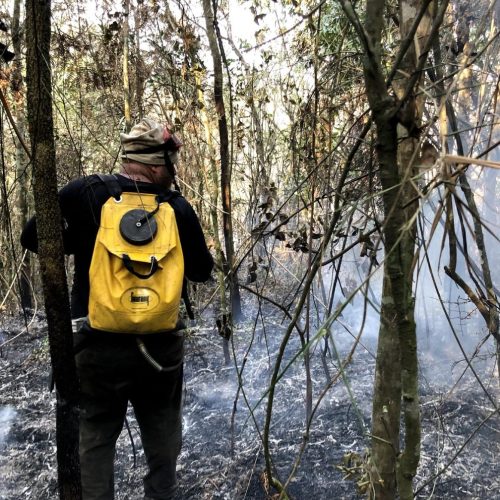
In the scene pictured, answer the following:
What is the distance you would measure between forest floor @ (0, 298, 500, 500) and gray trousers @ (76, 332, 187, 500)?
1.02 feet

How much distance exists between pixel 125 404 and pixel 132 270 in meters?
0.75

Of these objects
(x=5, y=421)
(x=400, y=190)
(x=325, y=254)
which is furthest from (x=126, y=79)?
(x=400, y=190)

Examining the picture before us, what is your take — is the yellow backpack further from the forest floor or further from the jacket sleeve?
the forest floor

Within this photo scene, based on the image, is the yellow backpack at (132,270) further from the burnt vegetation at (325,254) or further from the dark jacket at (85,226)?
the burnt vegetation at (325,254)

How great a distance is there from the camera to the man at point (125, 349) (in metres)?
2.06

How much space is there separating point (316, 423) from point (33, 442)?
2.18 metres

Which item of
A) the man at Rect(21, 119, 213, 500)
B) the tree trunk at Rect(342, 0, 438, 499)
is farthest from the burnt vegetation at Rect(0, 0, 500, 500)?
the man at Rect(21, 119, 213, 500)

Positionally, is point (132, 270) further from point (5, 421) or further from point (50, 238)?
point (5, 421)

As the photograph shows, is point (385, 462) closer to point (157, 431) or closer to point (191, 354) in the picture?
point (157, 431)

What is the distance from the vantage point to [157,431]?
2.36 m

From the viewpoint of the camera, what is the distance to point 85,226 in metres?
2.07

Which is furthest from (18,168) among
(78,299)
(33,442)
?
(78,299)

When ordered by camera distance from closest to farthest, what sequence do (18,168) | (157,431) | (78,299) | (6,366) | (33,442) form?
(78,299), (157,431), (33,442), (6,366), (18,168)

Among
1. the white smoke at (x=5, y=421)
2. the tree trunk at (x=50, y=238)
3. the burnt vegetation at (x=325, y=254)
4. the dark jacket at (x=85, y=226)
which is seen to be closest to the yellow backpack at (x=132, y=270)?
the dark jacket at (x=85, y=226)
